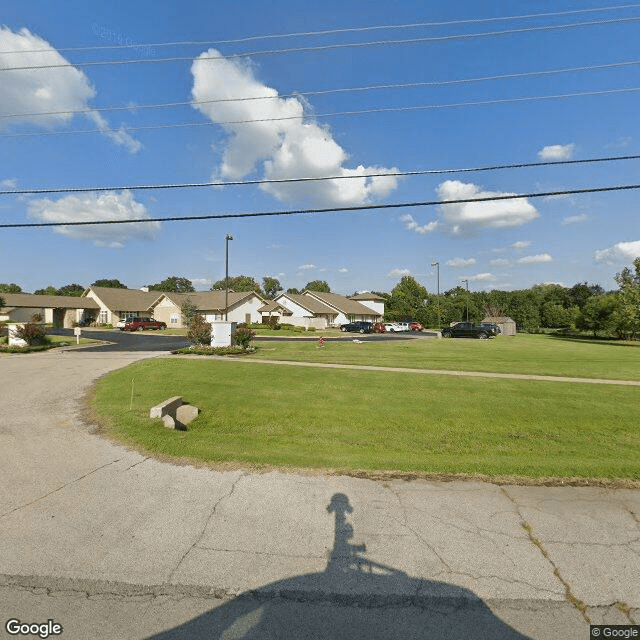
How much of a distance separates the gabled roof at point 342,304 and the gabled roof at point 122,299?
90.0 ft

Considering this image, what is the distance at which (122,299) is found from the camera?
56250 millimetres

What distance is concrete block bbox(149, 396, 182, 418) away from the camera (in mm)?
8297

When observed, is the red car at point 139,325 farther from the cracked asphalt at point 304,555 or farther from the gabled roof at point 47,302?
the cracked asphalt at point 304,555

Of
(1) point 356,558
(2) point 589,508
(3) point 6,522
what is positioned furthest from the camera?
(2) point 589,508

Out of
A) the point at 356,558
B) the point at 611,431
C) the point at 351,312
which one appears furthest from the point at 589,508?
the point at 351,312

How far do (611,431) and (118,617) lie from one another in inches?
395

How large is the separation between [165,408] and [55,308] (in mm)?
57123

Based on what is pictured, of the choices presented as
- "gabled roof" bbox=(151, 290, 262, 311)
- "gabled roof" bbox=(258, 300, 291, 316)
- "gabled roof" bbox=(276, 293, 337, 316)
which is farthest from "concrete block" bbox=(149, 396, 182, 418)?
"gabled roof" bbox=(276, 293, 337, 316)

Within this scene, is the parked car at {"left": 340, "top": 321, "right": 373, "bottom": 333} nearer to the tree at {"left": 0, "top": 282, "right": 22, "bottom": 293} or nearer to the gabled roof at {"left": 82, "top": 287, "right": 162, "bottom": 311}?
the gabled roof at {"left": 82, "top": 287, "right": 162, "bottom": 311}

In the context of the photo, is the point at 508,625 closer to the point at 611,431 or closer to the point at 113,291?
the point at 611,431

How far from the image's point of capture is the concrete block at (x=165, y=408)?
327 inches

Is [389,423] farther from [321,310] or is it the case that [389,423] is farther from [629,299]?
[321,310]

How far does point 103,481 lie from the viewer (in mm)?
5426

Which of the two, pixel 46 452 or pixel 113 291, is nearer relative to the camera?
pixel 46 452
